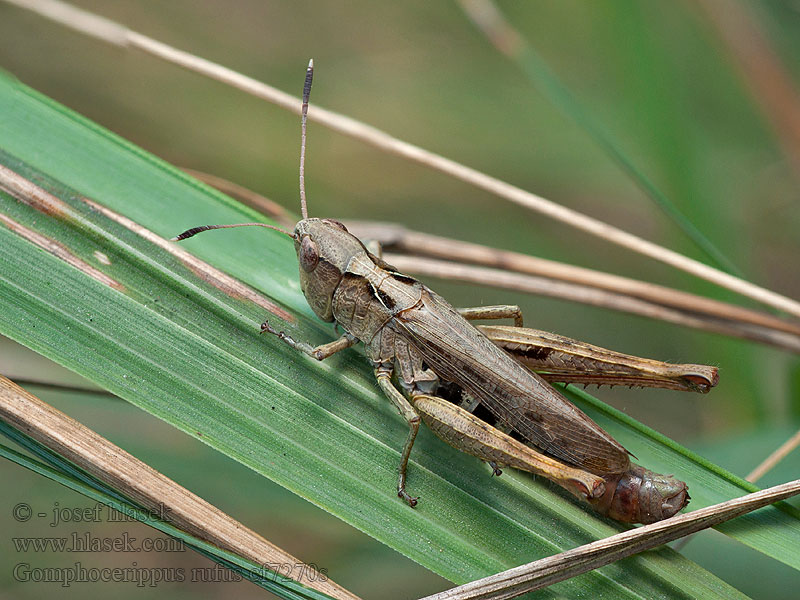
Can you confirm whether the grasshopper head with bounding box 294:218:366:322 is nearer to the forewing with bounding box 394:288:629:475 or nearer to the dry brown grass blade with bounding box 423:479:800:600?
the forewing with bounding box 394:288:629:475

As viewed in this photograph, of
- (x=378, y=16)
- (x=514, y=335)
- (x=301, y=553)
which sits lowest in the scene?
(x=301, y=553)

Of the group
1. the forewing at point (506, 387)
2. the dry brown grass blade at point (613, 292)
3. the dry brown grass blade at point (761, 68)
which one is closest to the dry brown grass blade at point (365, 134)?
the dry brown grass blade at point (613, 292)

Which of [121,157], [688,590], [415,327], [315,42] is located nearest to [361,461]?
[415,327]

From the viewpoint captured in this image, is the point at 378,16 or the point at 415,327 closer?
the point at 415,327

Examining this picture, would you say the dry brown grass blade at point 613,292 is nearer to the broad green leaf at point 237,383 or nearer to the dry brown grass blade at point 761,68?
the broad green leaf at point 237,383

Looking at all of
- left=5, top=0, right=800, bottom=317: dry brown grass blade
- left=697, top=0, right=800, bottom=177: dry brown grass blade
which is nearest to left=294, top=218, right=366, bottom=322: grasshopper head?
left=5, top=0, right=800, bottom=317: dry brown grass blade

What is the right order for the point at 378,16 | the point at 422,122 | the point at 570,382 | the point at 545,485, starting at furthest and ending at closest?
1. the point at 378,16
2. the point at 422,122
3. the point at 570,382
4. the point at 545,485

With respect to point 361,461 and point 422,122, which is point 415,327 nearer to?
point 361,461
